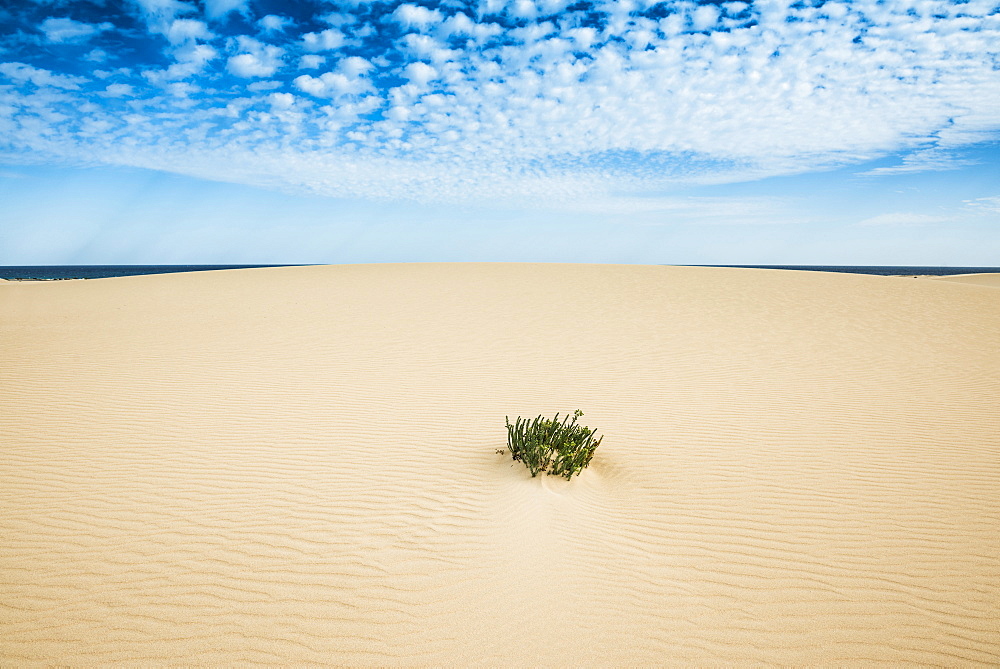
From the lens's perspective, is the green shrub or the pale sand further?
the green shrub

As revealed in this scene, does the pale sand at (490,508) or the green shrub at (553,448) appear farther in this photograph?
the green shrub at (553,448)

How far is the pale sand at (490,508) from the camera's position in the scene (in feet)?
9.36

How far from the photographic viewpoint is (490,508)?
162 inches

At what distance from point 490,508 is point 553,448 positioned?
94 centimetres

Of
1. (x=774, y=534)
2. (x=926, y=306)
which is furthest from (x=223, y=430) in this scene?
(x=926, y=306)

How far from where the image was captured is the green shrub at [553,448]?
4.61 meters

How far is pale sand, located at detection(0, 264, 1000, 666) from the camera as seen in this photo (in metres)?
2.85

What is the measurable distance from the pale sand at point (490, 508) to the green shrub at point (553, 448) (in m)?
0.17

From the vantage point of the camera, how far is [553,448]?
4750 mm

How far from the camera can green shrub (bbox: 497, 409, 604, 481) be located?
15.1 ft

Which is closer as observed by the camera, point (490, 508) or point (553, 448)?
point (490, 508)

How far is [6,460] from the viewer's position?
5.04 meters

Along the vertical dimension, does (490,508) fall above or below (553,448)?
below

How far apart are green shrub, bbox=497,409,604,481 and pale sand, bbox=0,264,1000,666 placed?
173mm
